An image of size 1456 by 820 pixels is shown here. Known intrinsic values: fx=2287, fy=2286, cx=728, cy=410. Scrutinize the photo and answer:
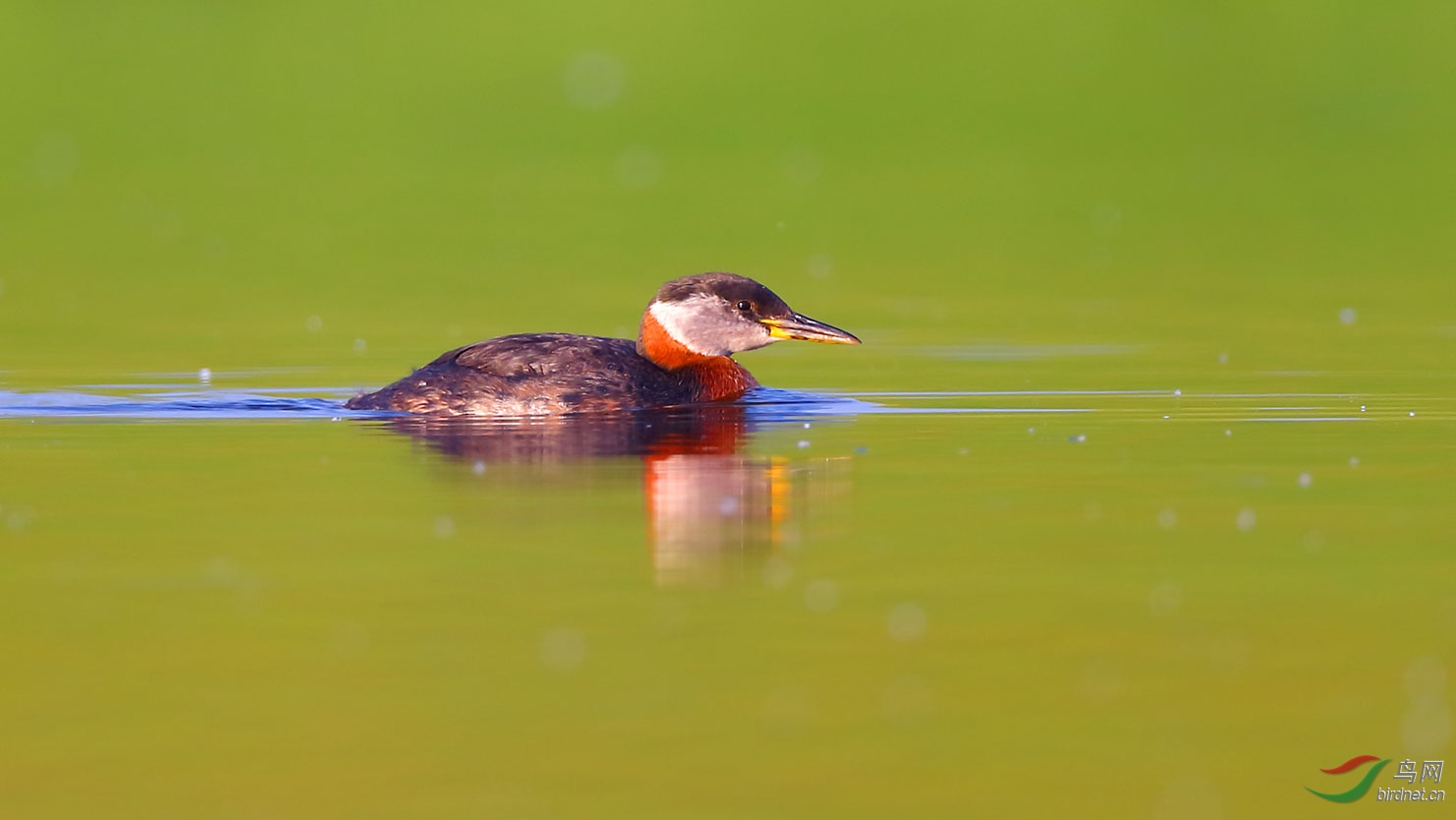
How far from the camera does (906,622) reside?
766cm

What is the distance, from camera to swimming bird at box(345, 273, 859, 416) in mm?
13367

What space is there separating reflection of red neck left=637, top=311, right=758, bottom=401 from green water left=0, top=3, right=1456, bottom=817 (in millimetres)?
740

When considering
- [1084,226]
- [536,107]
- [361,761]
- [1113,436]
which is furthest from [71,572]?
[536,107]

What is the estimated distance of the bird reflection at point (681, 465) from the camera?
8.92 m

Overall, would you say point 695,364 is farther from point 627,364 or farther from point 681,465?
point 681,465

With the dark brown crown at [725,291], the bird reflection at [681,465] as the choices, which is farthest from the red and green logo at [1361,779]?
the dark brown crown at [725,291]

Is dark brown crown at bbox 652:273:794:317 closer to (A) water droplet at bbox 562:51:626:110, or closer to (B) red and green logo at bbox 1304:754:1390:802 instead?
(B) red and green logo at bbox 1304:754:1390:802

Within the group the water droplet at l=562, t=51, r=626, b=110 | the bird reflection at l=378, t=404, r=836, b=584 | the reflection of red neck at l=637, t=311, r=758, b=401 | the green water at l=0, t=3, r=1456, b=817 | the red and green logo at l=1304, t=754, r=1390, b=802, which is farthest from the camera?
the water droplet at l=562, t=51, r=626, b=110

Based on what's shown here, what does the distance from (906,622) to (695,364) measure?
6.91 m

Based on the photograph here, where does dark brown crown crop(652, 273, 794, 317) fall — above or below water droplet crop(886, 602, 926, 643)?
above

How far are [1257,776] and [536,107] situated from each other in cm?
3751

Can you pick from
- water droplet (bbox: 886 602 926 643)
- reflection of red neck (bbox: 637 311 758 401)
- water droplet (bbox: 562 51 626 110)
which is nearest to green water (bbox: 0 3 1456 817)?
water droplet (bbox: 886 602 926 643)

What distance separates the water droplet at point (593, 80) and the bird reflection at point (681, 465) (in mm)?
29399

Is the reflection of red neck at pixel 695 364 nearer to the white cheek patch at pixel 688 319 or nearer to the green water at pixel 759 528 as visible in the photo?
the white cheek patch at pixel 688 319
